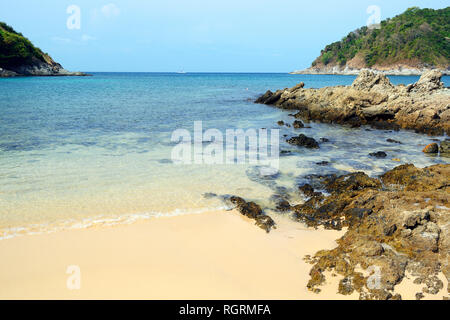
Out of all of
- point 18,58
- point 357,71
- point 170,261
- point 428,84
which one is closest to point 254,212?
point 170,261

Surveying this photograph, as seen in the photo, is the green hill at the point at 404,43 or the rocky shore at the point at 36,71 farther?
the green hill at the point at 404,43

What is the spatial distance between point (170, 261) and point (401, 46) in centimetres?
13656

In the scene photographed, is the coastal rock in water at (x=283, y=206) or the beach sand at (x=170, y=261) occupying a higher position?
the coastal rock in water at (x=283, y=206)

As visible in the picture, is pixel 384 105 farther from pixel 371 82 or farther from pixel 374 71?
pixel 374 71

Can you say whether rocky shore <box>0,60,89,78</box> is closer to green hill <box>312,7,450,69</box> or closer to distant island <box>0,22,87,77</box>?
distant island <box>0,22,87,77</box>

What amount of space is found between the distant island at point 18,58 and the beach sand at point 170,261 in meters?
86.1

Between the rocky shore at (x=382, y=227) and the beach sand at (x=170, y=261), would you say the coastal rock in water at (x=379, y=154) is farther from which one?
the beach sand at (x=170, y=261)

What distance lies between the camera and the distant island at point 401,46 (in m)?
109

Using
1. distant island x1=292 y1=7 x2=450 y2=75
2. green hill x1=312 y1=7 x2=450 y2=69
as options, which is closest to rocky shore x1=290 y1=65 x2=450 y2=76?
distant island x1=292 y1=7 x2=450 y2=75

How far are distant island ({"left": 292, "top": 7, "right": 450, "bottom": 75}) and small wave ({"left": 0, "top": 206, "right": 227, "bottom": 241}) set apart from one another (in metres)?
112

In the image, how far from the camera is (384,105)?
21.5 meters

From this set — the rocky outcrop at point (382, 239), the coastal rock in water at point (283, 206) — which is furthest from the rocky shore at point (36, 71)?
the rocky outcrop at point (382, 239)

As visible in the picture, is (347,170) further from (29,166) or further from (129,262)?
(29,166)

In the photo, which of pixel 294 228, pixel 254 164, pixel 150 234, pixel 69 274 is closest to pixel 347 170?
pixel 254 164
